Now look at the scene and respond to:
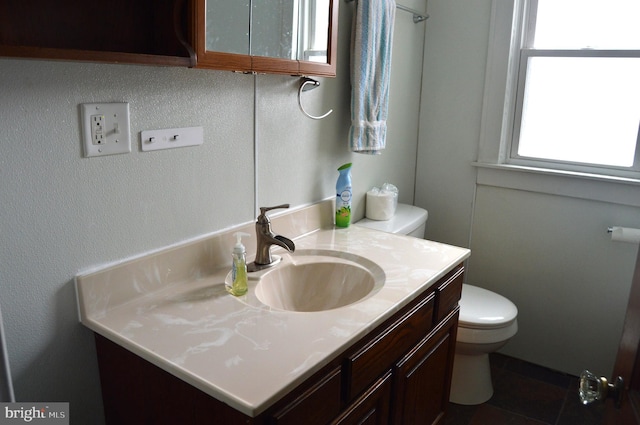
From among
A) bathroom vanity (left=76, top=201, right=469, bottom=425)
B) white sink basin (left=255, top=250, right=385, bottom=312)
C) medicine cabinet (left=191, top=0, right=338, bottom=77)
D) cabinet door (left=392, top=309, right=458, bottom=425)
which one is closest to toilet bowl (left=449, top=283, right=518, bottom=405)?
cabinet door (left=392, top=309, right=458, bottom=425)

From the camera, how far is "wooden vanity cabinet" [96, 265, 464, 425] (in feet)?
3.26

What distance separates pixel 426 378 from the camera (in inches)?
61.8

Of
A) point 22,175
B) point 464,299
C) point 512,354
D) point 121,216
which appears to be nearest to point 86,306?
point 121,216

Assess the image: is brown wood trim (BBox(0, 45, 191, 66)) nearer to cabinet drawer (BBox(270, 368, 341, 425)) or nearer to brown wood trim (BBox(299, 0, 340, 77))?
brown wood trim (BBox(299, 0, 340, 77))

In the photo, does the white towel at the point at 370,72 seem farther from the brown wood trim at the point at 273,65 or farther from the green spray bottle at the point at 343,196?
the brown wood trim at the point at 273,65

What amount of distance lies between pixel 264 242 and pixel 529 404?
143cm

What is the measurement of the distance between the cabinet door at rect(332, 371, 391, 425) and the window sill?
4.31 feet

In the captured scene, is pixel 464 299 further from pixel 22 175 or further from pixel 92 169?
pixel 22 175

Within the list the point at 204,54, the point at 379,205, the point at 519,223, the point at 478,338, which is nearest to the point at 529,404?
the point at 478,338

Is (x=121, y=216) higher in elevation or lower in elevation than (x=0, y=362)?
higher

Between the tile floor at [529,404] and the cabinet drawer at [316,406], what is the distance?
41.9 inches

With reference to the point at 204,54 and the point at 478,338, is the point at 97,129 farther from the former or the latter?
the point at 478,338

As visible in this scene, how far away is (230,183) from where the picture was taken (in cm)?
149

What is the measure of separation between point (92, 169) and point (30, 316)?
0.34 metres
